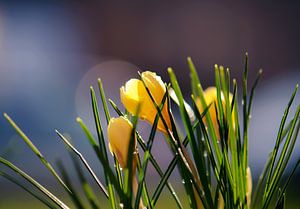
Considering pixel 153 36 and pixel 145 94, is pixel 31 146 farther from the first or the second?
pixel 153 36

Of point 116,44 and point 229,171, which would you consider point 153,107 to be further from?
point 116,44

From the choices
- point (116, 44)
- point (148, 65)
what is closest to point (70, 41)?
point (116, 44)

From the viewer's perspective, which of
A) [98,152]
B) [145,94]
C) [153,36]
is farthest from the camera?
[153,36]

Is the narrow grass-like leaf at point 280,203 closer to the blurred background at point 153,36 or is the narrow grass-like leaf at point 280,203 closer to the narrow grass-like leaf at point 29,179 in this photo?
the narrow grass-like leaf at point 29,179

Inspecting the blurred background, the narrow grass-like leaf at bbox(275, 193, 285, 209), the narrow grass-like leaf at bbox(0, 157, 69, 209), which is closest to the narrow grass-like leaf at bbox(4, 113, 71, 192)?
the narrow grass-like leaf at bbox(0, 157, 69, 209)

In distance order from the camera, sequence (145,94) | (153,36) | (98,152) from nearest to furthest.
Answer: (98,152) < (145,94) < (153,36)

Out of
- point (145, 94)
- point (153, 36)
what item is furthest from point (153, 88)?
point (153, 36)

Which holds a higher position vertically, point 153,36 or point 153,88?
point 153,36

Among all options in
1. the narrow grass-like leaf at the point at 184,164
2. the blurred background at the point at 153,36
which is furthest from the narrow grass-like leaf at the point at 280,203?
the blurred background at the point at 153,36
